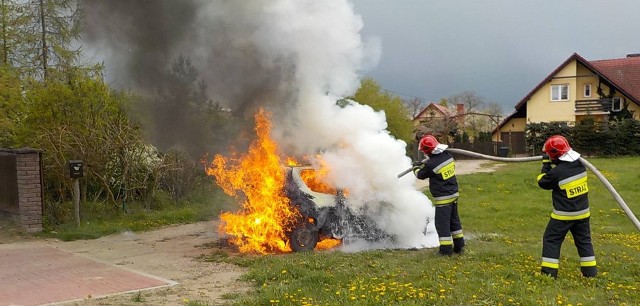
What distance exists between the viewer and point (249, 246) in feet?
28.9

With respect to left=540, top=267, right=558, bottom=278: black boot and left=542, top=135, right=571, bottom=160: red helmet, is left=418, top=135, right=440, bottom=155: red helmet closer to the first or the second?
left=542, top=135, right=571, bottom=160: red helmet

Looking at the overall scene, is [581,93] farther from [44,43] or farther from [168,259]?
[168,259]

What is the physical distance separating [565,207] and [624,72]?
3359 centimetres

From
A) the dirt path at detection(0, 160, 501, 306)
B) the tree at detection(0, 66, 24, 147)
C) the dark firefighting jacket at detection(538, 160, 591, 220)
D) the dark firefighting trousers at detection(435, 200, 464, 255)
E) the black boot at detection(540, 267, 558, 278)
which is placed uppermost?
the tree at detection(0, 66, 24, 147)

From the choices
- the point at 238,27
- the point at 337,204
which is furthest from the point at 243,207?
the point at 238,27

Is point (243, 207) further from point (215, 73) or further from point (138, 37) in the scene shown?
point (138, 37)

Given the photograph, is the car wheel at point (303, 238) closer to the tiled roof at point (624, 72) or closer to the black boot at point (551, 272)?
the black boot at point (551, 272)

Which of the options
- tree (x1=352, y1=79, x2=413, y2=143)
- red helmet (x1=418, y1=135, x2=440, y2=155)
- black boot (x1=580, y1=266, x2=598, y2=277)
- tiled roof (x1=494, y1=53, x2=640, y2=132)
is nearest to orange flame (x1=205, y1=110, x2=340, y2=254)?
red helmet (x1=418, y1=135, x2=440, y2=155)

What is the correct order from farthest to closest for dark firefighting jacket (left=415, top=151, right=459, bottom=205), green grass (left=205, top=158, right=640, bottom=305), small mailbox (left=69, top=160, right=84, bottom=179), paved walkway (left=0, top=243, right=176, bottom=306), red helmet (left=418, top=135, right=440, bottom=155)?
small mailbox (left=69, top=160, right=84, bottom=179), red helmet (left=418, top=135, right=440, bottom=155), dark firefighting jacket (left=415, top=151, right=459, bottom=205), paved walkway (left=0, top=243, right=176, bottom=306), green grass (left=205, top=158, right=640, bottom=305)

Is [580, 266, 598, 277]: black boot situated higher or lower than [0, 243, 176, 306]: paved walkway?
higher

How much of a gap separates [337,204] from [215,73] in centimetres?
298

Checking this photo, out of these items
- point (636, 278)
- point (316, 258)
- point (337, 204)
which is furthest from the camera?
point (337, 204)

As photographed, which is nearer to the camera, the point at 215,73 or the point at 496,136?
the point at 215,73

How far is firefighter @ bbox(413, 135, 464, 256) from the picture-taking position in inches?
310
